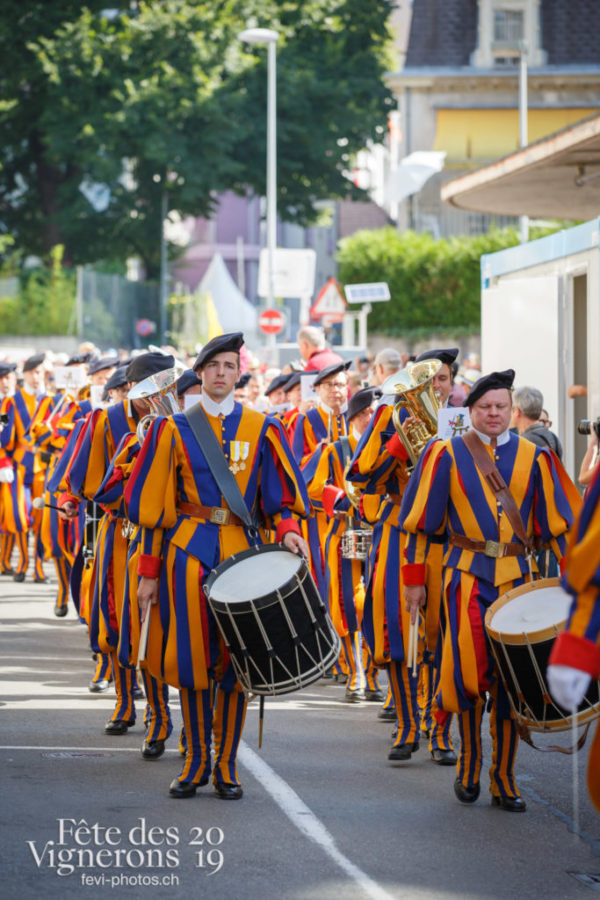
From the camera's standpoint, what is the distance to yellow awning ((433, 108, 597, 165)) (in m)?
44.7

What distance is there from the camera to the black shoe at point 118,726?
9180 millimetres

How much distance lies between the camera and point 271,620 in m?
6.94

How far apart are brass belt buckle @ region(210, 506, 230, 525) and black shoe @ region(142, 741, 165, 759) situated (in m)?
1.58

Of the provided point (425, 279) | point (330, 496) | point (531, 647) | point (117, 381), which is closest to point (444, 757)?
point (531, 647)

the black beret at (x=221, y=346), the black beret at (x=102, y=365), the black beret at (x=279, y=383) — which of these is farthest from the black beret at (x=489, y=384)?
the black beret at (x=279, y=383)

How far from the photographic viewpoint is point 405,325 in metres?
33.6

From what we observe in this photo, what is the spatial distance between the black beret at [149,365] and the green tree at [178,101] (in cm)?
3155

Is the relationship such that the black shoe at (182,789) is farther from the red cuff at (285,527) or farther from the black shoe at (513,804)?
the black shoe at (513,804)

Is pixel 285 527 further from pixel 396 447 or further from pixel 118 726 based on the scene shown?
pixel 118 726

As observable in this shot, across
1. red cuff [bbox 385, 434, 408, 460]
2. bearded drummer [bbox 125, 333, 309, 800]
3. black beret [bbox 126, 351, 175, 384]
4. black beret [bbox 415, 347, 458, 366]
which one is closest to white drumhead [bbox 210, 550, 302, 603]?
bearded drummer [bbox 125, 333, 309, 800]

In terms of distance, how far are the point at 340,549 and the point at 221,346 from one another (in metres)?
3.34

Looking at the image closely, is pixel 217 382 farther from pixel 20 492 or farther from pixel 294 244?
pixel 294 244

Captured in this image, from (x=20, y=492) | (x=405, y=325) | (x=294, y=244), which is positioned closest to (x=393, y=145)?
(x=294, y=244)

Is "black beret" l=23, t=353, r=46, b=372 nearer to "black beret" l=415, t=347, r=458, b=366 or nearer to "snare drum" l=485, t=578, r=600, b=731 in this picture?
"black beret" l=415, t=347, r=458, b=366
